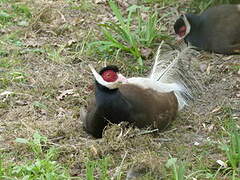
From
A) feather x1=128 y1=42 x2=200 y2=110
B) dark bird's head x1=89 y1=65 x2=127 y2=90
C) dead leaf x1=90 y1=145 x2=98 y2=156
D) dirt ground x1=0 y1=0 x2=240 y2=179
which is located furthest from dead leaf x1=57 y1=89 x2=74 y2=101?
dead leaf x1=90 y1=145 x2=98 y2=156

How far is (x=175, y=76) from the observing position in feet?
20.1

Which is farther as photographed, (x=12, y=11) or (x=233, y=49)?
(x=12, y=11)

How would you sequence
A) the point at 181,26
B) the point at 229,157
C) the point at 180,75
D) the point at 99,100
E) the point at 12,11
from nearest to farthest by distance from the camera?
1. the point at 229,157
2. the point at 99,100
3. the point at 180,75
4. the point at 181,26
5. the point at 12,11

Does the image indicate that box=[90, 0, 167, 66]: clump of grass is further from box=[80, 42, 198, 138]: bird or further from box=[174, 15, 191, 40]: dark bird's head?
box=[80, 42, 198, 138]: bird

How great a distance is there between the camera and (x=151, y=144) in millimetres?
5086

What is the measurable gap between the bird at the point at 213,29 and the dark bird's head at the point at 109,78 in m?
2.35

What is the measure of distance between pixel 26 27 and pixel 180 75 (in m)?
2.40

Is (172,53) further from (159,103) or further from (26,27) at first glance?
(26,27)

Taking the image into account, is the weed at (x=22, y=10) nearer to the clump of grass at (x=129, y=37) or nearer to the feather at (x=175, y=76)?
the clump of grass at (x=129, y=37)

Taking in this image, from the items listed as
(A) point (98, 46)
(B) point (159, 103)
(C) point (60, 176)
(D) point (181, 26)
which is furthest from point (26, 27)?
(C) point (60, 176)

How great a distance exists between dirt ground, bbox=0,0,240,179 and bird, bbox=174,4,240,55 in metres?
0.13

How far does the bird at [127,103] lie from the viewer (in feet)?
16.6

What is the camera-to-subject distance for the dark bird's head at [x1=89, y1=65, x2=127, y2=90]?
5055mm

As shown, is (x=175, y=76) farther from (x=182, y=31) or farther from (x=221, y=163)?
(x=221, y=163)
